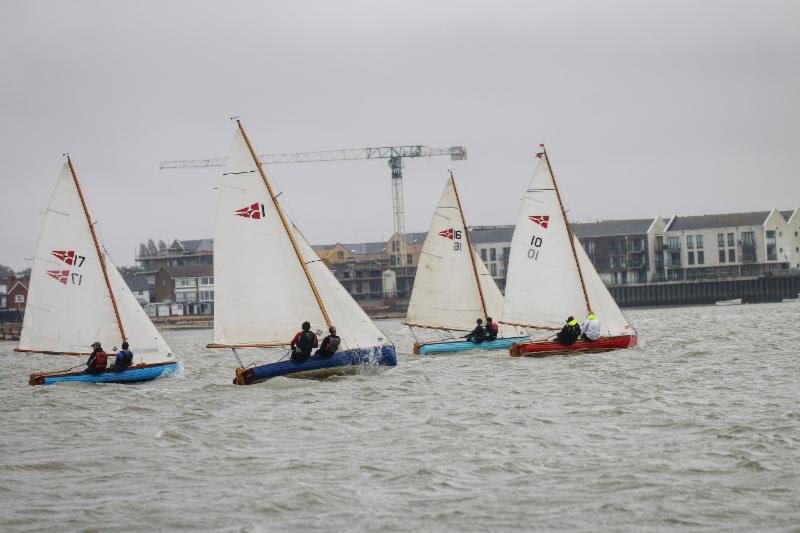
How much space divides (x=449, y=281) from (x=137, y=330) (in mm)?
15500

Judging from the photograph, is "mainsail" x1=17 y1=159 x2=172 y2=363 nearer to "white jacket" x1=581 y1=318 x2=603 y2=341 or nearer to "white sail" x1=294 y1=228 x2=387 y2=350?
"white sail" x1=294 y1=228 x2=387 y2=350

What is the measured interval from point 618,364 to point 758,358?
5.13m

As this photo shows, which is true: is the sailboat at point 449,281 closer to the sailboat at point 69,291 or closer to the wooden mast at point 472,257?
the wooden mast at point 472,257

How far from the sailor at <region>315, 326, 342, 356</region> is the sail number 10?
43.7 feet

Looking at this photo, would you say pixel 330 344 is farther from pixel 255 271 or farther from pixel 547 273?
pixel 547 273

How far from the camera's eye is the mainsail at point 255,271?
3388 centimetres

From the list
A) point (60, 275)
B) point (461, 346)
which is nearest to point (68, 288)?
point (60, 275)

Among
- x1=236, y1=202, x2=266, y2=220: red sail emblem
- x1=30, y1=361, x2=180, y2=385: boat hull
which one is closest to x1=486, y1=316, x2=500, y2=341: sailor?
x1=30, y1=361, x2=180, y2=385: boat hull

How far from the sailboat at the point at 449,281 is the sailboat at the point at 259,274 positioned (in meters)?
15.2

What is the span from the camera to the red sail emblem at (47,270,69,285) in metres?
37.7

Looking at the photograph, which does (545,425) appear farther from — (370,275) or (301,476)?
(370,275)

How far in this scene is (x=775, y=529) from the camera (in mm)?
14445

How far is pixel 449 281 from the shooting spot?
49.8 metres

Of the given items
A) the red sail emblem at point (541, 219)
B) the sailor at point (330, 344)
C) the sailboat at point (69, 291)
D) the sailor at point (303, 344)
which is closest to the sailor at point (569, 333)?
the red sail emblem at point (541, 219)
